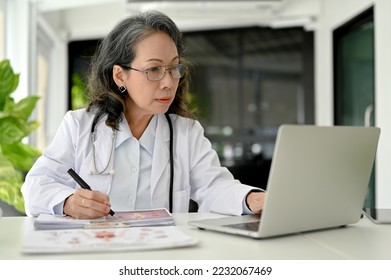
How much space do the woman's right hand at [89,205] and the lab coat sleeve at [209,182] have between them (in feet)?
1.31

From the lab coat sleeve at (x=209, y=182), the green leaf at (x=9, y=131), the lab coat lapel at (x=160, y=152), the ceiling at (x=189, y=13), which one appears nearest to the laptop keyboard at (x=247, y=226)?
the lab coat sleeve at (x=209, y=182)

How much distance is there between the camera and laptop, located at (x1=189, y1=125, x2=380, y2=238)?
3.84 feet

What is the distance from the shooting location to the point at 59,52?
695 cm

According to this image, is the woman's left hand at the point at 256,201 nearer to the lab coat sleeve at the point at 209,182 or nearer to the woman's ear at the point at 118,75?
the lab coat sleeve at the point at 209,182

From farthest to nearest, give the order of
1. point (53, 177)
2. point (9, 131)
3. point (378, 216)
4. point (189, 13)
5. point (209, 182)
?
point (189, 13), point (9, 131), point (209, 182), point (53, 177), point (378, 216)

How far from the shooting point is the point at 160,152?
6.71ft

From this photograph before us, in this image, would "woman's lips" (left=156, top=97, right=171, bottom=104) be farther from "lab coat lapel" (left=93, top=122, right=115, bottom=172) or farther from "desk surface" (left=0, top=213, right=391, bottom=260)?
"desk surface" (left=0, top=213, right=391, bottom=260)

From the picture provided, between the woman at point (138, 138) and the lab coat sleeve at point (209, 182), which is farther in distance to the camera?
the woman at point (138, 138)

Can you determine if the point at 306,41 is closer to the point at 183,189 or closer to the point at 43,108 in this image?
the point at 43,108

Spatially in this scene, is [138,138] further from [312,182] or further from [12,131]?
[12,131]

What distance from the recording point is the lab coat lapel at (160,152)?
6.58ft

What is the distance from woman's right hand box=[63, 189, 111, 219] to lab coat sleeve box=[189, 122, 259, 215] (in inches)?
15.7

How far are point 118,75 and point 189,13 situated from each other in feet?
14.1

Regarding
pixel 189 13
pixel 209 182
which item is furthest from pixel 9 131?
pixel 189 13
